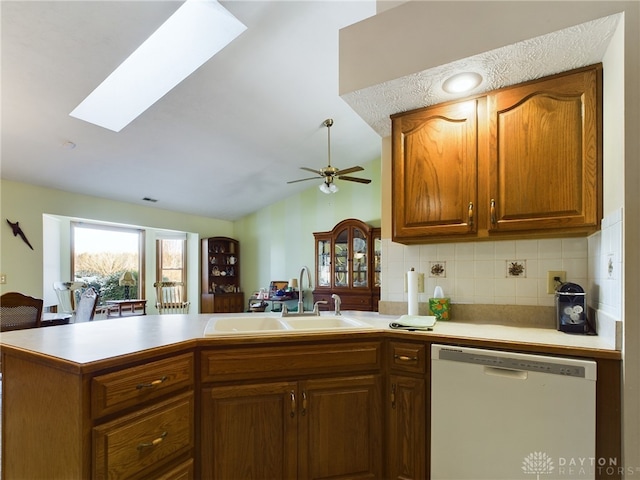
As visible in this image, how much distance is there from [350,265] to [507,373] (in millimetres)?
3992

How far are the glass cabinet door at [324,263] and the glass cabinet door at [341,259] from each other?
111 mm

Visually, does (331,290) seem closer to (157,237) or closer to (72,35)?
(157,237)

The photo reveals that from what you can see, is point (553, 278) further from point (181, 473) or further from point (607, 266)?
point (181, 473)

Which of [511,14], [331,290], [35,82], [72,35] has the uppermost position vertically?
[72,35]

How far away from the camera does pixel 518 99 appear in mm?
1658

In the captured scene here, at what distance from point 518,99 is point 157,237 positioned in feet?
20.0

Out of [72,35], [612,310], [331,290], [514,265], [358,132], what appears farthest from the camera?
[331,290]

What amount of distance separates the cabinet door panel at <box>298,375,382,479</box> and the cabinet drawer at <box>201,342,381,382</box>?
0.07m

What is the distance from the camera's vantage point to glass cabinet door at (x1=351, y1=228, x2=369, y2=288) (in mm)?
5250

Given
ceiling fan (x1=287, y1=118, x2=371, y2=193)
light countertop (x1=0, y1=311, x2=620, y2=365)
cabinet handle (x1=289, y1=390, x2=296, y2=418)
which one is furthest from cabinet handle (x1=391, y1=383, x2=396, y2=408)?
ceiling fan (x1=287, y1=118, x2=371, y2=193)

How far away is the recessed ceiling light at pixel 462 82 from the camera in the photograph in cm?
163

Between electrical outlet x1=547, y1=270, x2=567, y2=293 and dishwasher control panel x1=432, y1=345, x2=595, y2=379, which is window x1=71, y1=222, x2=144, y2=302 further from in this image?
electrical outlet x1=547, y1=270, x2=567, y2=293

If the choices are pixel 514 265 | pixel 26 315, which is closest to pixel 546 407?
pixel 514 265

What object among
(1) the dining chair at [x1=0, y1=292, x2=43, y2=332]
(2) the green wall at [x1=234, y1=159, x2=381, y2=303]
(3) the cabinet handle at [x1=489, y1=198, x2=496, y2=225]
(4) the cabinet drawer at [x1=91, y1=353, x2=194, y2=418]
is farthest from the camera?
(2) the green wall at [x1=234, y1=159, x2=381, y2=303]
